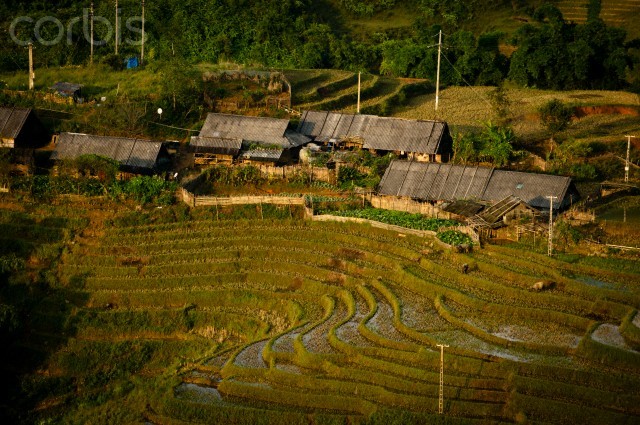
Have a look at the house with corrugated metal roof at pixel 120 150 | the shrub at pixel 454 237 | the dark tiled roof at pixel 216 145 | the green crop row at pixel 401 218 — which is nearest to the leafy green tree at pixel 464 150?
the green crop row at pixel 401 218

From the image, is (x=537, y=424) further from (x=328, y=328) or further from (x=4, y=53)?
(x=4, y=53)

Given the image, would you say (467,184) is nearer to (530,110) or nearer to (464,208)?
(464,208)

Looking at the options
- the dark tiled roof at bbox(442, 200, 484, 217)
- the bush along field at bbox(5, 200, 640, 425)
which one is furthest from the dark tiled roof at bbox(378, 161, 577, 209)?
the bush along field at bbox(5, 200, 640, 425)

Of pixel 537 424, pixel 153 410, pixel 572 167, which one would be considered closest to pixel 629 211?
pixel 572 167

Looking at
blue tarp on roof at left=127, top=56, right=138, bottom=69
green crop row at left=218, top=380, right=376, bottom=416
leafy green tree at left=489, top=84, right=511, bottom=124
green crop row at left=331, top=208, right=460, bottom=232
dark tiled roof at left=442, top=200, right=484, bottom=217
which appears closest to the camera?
green crop row at left=218, top=380, right=376, bottom=416

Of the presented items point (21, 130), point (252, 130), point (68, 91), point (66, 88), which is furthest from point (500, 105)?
point (21, 130)

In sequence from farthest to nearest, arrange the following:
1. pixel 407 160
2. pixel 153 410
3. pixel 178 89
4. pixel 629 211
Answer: pixel 178 89 → pixel 407 160 → pixel 629 211 → pixel 153 410

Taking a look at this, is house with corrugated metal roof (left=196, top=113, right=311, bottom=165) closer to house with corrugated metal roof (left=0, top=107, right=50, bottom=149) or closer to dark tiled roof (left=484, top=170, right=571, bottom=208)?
house with corrugated metal roof (left=0, top=107, right=50, bottom=149)
